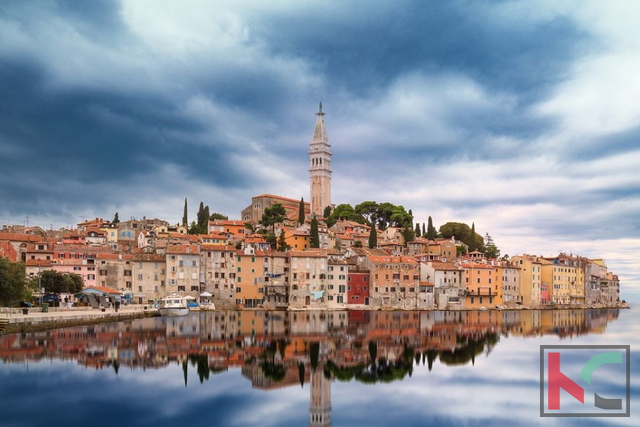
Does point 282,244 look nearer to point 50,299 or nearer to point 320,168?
point 50,299

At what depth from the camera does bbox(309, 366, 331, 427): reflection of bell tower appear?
2098 centimetres

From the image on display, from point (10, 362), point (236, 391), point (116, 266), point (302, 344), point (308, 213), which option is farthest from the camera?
point (308, 213)

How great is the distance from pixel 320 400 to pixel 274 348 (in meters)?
13.0

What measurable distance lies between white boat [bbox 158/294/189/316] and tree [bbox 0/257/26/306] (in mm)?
15294

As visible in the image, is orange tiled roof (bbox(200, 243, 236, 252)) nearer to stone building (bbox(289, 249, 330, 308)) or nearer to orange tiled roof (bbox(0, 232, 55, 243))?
stone building (bbox(289, 249, 330, 308))

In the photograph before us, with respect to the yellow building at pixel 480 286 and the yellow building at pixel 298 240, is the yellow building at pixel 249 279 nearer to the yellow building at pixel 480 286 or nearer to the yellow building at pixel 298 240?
the yellow building at pixel 298 240

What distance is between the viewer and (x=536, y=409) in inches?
898

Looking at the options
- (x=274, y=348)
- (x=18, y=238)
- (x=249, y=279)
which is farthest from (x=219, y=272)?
(x=274, y=348)

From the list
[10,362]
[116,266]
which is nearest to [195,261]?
[116,266]

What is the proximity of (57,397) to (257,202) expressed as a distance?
105463 mm

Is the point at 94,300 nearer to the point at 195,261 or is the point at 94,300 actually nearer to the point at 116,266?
the point at 116,266

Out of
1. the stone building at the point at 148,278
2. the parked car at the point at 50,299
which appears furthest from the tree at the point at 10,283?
the stone building at the point at 148,278

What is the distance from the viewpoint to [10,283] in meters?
46.0

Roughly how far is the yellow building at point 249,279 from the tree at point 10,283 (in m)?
31.9
